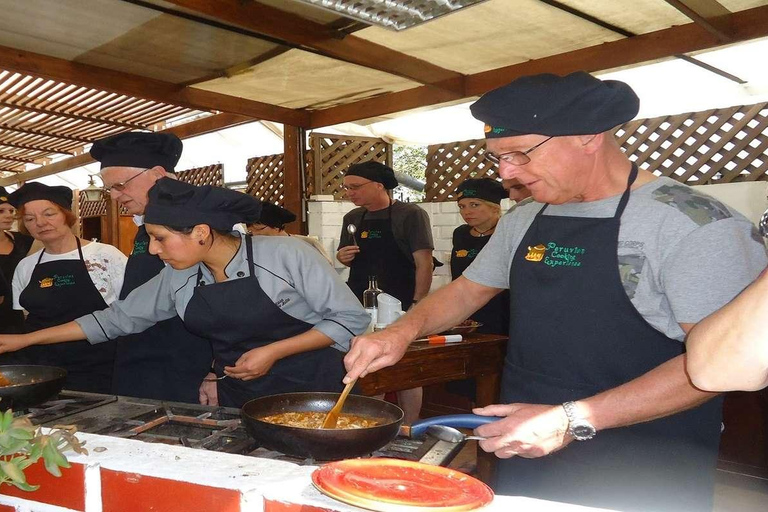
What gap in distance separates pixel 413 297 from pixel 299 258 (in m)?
2.65

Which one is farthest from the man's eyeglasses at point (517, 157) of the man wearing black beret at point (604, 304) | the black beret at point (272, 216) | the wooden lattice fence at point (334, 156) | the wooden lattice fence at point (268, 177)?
the wooden lattice fence at point (268, 177)

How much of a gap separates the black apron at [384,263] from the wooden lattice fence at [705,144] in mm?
2173

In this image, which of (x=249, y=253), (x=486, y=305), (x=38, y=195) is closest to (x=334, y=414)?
(x=249, y=253)

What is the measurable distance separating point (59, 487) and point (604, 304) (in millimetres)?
1158

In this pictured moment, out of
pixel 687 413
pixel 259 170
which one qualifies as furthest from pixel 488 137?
pixel 259 170

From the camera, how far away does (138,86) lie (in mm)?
5863

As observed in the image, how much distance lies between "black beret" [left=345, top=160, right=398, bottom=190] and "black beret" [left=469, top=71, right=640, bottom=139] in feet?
10.3

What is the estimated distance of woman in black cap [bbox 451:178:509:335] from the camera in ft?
14.3

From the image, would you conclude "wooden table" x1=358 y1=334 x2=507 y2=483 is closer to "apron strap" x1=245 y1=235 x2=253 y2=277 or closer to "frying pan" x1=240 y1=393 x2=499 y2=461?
"apron strap" x1=245 y1=235 x2=253 y2=277

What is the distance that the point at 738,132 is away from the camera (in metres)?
5.21

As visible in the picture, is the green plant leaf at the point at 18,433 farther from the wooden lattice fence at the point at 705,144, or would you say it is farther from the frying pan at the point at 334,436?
the wooden lattice fence at the point at 705,144

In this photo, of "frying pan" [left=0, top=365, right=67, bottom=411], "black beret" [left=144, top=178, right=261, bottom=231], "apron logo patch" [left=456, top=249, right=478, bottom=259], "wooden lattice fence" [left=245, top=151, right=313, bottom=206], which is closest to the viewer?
"frying pan" [left=0, top=365, right=67, bottom=411]

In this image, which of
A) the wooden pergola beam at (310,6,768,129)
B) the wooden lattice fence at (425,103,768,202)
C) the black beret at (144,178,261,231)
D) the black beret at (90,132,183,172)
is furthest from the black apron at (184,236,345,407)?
the wooden lattice fence at (425,103,768,202)

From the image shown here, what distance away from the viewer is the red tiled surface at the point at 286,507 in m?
0.92
